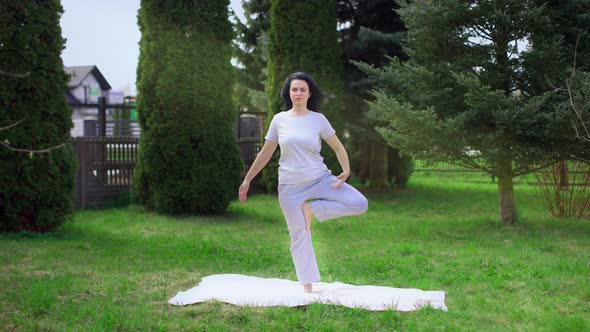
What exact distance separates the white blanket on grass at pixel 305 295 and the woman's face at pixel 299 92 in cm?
163

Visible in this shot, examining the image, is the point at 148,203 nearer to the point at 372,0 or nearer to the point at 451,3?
the point at 451,3

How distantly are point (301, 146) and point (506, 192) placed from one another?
5796 mm

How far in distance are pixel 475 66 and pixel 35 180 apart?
6441 millimetres

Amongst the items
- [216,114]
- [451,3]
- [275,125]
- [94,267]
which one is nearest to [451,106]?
[451,3]

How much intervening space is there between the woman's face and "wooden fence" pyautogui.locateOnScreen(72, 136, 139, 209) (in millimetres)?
7364

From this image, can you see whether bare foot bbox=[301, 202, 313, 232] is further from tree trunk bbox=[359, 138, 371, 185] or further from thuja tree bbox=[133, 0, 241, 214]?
A: tree trunk bbox=[359, 138, 371, 185]

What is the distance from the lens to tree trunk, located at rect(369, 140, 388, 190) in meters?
16.4

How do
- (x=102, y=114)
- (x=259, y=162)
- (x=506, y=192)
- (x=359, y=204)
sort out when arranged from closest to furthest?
1. (x=359, y=204)
2. (x=259, y=162)
3. (x=506, y=192)
4. (x=102, y=114)

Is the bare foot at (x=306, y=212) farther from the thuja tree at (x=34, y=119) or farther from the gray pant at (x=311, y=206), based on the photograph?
the thuja tree at (x=34, y=119)

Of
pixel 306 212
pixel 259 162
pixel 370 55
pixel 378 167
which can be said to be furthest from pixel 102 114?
pixel 306 212

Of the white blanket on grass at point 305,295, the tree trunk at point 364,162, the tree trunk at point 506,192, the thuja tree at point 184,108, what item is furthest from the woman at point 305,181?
the tree trunk at point 364,162

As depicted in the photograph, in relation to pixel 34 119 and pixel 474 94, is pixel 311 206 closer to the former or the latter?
pixel 474 94

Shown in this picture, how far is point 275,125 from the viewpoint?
19.2 feet

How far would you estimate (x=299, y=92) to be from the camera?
226 inches
